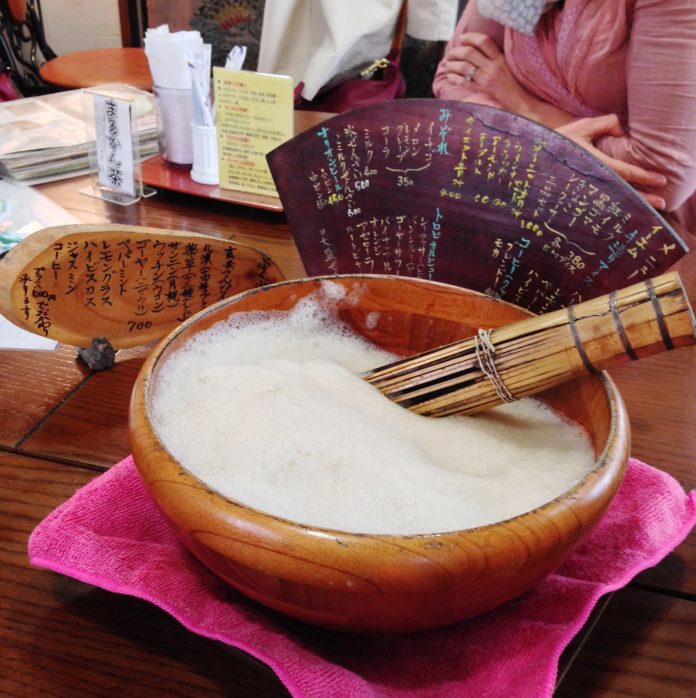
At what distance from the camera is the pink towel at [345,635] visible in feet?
1.80

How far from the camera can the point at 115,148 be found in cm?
151

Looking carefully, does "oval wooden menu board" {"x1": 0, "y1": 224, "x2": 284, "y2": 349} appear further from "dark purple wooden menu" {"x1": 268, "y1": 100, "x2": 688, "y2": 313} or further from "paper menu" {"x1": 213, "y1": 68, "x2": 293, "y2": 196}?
"paper menu" {"x1": 213, "y1": 68, "x2": 293, "y2": 196}

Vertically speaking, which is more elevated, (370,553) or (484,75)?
(370,553)

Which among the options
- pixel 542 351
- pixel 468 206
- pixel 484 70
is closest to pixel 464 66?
pixel 484 70

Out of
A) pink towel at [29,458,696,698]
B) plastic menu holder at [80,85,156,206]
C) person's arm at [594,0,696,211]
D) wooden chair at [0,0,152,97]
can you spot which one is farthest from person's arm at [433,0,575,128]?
pink towel at [29,458,696,698]

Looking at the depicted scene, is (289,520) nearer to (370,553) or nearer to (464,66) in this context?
(370,553)

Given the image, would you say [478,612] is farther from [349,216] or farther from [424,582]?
[349,216]

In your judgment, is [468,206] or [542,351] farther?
[468,206]

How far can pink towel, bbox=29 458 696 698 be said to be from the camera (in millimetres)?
547

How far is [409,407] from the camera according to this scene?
2.53 feet

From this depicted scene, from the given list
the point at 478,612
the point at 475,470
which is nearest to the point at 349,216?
the point at 475,470

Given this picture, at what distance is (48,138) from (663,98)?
155 cm

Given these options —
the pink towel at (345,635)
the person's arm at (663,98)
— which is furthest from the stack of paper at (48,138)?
the person's arm at (663,98)

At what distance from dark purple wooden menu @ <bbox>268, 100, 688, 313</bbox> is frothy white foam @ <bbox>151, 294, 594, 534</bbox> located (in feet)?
0.50
